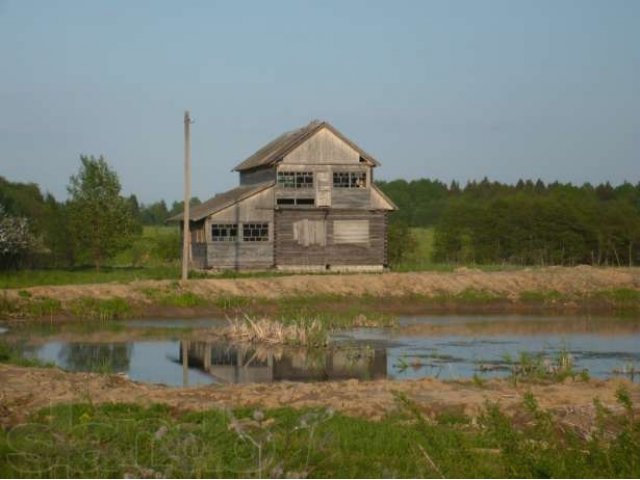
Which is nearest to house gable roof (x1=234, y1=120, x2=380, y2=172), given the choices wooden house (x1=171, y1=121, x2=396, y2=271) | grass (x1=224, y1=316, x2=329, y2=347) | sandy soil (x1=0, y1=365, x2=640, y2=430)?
wooden house (x1=171, y1=121, x2=396, y2=271)

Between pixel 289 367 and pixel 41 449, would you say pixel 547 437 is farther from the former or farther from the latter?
pixel 289 367

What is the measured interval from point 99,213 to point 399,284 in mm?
14324

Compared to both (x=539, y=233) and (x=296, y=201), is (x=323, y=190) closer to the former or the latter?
(x=296, y=201)

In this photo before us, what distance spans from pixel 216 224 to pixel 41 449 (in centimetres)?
3692

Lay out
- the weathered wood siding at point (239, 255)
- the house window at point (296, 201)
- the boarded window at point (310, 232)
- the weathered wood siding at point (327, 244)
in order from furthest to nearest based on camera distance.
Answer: the house window at point (296, 201) → the boarded window at point (310, 232) → the weathered wood siding at point (327, 244) → the weathered wood siding at point (239, 255)

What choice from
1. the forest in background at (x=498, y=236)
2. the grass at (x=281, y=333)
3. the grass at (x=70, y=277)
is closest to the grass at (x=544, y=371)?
the grass at (x=281, y=333)

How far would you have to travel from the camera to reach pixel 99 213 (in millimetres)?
48031

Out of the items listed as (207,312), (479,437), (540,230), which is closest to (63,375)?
(479,437)

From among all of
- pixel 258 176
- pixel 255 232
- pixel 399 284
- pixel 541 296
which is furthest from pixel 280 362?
pixel 258 176

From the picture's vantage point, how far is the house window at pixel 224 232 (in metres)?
47.6

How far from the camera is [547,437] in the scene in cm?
1127

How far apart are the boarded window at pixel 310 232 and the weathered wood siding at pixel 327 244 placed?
0.14 feet

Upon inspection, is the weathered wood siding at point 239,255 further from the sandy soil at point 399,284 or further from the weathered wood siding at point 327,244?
the sandy soil at point 399,284

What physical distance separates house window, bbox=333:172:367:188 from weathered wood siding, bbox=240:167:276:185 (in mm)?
2810
